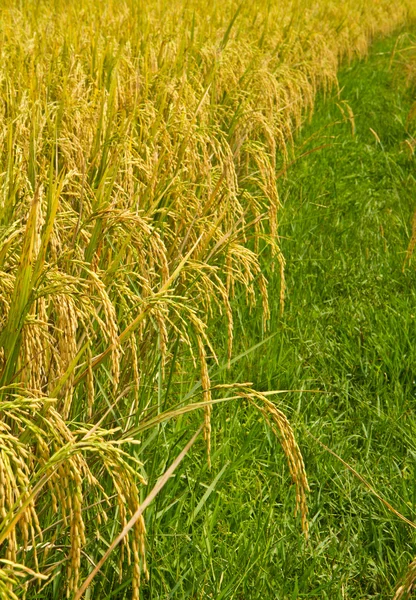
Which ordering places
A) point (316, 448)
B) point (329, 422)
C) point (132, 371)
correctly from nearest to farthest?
point (132, 371) < point (316, 448) < point (329, 422)

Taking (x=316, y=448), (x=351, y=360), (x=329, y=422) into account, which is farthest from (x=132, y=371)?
(x=351, y=360)

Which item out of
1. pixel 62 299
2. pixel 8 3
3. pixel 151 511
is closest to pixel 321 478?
pixel 151 511

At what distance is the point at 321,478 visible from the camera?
6.86 ft

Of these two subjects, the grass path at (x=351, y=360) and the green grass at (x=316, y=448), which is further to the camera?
the grass path at (x=351, y=360)

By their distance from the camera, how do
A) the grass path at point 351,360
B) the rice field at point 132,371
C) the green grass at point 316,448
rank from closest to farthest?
the rice field at point 132,371
the green grass at point 316,448
the grass path at point 351,360

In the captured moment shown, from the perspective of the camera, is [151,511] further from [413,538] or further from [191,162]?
[191,162]

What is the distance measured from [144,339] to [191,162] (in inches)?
27.7

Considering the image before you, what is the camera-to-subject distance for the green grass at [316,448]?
1.72m

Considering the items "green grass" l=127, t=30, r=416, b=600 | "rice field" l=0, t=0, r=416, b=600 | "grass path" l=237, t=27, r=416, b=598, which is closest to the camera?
"rice field" l=0, t=0, r=416, b=600

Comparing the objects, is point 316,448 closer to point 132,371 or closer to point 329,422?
point 329,422

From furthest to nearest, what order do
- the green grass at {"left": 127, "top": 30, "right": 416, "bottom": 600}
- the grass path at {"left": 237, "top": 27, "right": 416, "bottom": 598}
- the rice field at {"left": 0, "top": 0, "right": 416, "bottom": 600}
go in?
1. the grass path at {"left": 237, "top": 27, "right": 416, "bottom": 598}
2. the green grass at {"left": 127, "top": 30, "right": 416, "bottom": 600}
3. the rice field at {"left": 0, "top": 0, "right": 416, "bottom": 600}

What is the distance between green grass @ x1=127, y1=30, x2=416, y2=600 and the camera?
1.72 meters

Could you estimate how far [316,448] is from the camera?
2162 millimetres

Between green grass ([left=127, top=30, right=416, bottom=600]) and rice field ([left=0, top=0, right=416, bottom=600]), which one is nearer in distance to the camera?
rice field ([left=0, top=0, right=416, bottom=600])
